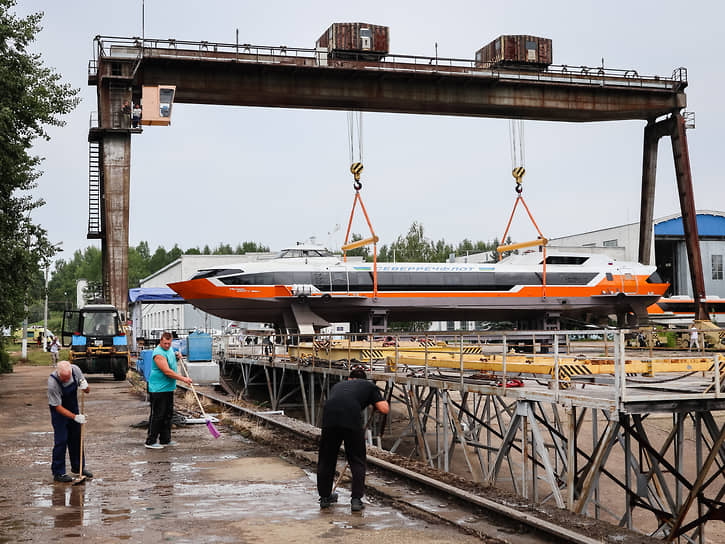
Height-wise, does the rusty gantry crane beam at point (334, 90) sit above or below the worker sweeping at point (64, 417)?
above

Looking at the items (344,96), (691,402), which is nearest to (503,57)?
(344,96)

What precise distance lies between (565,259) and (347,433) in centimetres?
3472

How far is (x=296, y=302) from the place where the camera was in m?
36.2

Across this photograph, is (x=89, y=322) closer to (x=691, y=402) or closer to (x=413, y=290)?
(x=413, y=290)

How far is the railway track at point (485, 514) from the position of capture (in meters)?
8.53

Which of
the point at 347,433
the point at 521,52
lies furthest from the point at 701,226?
the point at 347,433

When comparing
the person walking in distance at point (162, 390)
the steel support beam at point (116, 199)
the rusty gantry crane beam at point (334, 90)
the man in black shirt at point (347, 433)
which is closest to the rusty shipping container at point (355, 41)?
the rusty gantry crane beam at point (334, 90)

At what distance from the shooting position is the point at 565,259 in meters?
42.6

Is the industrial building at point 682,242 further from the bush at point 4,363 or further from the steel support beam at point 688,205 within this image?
the bush at point 4,363

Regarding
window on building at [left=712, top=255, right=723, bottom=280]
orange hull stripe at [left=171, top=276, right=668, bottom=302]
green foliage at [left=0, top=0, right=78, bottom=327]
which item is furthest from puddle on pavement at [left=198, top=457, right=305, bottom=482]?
window on building at [left=712, top=255, right=723, bottom=280]

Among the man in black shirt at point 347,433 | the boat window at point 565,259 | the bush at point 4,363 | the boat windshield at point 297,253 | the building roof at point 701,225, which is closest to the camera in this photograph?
the man in black shirt at point 347,433

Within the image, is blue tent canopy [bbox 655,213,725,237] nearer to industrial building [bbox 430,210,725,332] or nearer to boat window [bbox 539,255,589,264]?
industrial building [bbox 430,210,725,332]

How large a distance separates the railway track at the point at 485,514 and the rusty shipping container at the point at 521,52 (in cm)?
2930

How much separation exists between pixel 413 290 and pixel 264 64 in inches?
493
